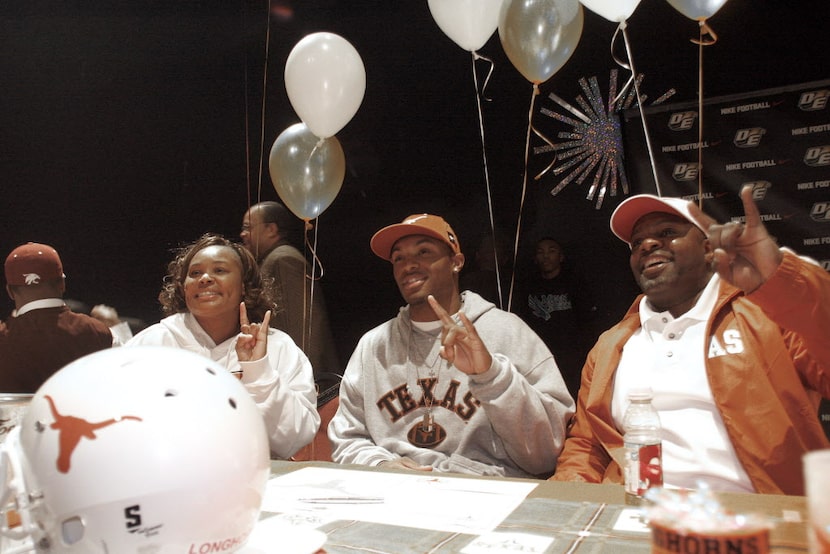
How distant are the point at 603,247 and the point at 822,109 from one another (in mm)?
972

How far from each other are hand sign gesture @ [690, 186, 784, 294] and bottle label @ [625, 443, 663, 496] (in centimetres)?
51

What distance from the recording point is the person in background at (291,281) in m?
3.20

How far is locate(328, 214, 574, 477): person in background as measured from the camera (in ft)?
5.70

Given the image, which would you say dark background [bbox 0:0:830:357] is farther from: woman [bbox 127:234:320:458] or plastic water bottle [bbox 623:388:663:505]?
plastic water bottle [bbox 623:388:663:505]

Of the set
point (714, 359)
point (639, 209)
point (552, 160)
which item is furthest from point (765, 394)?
point (552, 160)

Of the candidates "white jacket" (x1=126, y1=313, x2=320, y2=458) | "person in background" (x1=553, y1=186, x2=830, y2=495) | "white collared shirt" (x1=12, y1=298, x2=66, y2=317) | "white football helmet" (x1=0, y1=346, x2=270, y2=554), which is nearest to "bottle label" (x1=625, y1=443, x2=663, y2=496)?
"person in background" (x1=553, y1=186, x2=830, y2=495)

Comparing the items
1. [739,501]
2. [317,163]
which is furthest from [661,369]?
[317,163]

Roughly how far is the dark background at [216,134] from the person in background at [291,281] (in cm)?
9

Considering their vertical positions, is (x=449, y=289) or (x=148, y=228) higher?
(x=148, y=228)

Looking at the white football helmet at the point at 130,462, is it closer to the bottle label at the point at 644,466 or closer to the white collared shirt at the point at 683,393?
the bottle label at the point at 644,466

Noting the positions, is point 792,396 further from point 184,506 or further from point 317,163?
point 317,163

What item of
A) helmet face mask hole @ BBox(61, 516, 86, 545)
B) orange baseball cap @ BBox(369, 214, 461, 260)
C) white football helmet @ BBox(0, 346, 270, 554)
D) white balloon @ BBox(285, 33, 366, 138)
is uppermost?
white balloon @ BBox(285, 33, 366, 138)

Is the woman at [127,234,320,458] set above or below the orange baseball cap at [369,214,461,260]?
below

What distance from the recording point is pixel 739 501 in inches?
41.9
